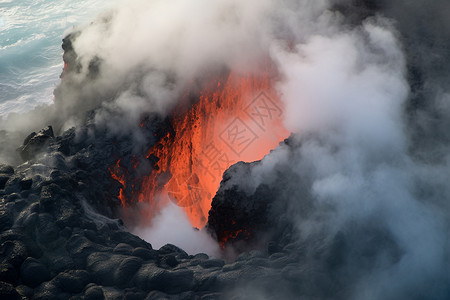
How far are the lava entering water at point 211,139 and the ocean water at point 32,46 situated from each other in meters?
15.5

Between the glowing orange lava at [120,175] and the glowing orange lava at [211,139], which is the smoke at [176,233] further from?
the glowing orange lava at [120,175]

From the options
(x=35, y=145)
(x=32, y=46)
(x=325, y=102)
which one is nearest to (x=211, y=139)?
(x=325, y=102)

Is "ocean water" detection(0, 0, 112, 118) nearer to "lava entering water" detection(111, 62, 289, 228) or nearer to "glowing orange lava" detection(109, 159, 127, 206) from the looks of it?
"lava entering water" detection(111, 62, 289, 228)

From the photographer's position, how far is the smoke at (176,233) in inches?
409

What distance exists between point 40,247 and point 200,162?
646 centimetres

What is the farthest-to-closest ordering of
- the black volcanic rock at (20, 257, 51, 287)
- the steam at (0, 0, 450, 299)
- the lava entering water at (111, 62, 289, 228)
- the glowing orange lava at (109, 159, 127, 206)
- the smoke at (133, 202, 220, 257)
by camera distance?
1. the lava entering water at (111, 62, 289, 228)
2. the glowing orange lava at (109, 159, 127, 206)
3. the smoke at (133, 202, 220, 257)
4. the steam at (0, 0, 450, 299)
5. the black volcanic rock at (20, 257, 51, 287)

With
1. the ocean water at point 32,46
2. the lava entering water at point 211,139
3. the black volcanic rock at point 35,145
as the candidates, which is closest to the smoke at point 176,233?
the lava entering water at point 211,139

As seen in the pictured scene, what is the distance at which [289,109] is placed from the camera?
11.3 meters

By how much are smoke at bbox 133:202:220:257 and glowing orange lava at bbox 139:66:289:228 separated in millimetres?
521

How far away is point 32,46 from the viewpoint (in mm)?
32281

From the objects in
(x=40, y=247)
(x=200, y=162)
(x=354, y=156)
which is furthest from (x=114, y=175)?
(x=354, y=156)

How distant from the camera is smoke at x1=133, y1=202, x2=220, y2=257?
409 inches

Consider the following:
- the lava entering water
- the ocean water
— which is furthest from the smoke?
the ocean water

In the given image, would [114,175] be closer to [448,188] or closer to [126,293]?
[126,293]
